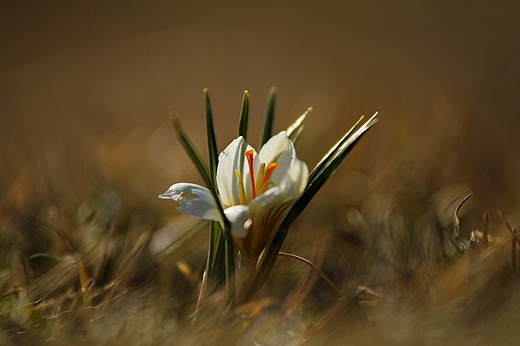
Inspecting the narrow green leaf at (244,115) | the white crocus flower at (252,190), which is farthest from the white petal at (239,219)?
the narrow green leaf at (244,115)

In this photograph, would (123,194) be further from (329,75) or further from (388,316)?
(329,75)

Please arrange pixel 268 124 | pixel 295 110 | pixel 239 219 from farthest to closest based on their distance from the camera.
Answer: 1. pixel 295 110
2. pixel 268 124
3. pixel 239 219

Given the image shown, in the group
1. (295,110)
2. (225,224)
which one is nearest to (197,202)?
(225,224)

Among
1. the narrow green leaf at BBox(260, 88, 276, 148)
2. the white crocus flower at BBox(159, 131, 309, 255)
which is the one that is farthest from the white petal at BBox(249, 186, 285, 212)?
the narrow green leaf at BBox(260, 88, 276, 148)

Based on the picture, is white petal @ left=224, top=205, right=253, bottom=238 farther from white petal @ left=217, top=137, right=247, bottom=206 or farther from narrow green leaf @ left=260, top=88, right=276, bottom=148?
narrow green leaf @ left=260, top=88, right=276, bottom=148

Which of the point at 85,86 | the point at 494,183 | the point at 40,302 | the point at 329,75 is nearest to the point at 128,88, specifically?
the point at 85,86

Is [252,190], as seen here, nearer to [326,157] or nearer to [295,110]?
[326,157]

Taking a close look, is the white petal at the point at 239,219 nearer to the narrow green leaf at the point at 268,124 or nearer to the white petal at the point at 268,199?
the white petal at the point at 268,199
